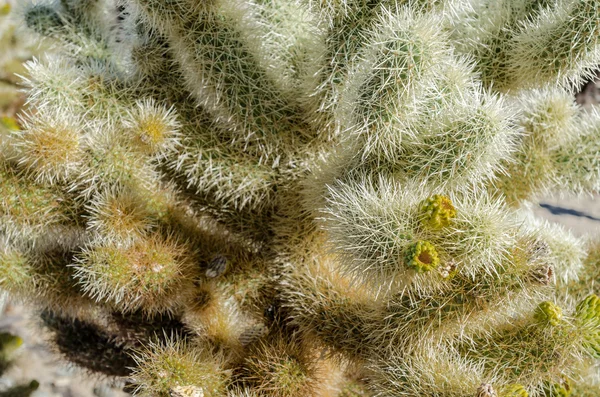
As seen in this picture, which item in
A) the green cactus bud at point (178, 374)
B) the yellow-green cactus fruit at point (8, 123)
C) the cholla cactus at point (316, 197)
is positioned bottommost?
the yellow-green cactus fruit at point (8, 123)

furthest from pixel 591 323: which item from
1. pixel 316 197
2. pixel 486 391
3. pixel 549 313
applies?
pixel 316 197

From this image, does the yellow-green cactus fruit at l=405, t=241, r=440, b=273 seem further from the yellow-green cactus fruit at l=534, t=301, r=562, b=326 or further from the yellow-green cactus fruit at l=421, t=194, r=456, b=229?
the yellow-green cactus fruit at l=534, t=301, r=562, b=326

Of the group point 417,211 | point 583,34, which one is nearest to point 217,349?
point 417,211

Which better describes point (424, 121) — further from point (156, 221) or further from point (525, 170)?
point (156, 221)

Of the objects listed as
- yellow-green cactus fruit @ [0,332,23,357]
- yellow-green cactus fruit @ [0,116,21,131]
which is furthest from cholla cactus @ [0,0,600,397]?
yellow-green cactus fruit @ [0,116,21,131]

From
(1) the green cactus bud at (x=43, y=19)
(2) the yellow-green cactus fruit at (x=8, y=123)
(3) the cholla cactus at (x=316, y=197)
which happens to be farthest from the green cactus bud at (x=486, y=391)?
(2) the yellow-green cactus fruit at (x=8, y=123)

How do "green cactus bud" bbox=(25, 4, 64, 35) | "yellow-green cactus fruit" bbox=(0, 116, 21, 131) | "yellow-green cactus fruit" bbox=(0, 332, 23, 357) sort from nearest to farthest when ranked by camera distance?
"green cactus bud" bbox=(25, 4, 64, 35), "yellow-green cactus fruit" bbox=(0, 332, 23, 357), "yellow-green cactus fruit" bbox=(0, 116, 21, 131)

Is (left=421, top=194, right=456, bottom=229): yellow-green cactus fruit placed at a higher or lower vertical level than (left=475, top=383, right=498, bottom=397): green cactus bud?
higher

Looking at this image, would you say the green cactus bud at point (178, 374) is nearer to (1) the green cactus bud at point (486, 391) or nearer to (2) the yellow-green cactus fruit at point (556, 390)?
(1) the green cactus bud at point (486, 391)
